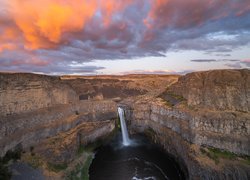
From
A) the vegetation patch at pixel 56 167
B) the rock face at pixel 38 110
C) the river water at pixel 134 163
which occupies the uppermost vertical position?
the rock face at pixel 38 110

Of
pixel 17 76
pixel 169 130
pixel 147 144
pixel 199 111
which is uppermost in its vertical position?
pixel 17 76

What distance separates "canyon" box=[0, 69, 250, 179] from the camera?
27531 millimetres

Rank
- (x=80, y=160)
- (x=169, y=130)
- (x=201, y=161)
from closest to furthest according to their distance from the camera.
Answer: (x=201, y=161) → (x=80, y=160) → (x=169, y=130)

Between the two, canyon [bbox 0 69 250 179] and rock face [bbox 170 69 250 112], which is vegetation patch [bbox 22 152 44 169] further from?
rock face [bbox 170 69 250 112]

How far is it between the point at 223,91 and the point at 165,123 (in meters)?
12.7

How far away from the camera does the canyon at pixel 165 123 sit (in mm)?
27531

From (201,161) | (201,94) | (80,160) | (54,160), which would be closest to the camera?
(201,161)

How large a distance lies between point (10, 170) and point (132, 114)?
→ 30.5 meters

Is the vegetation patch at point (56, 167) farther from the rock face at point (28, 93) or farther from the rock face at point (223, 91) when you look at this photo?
the rock face at point (223, 91)

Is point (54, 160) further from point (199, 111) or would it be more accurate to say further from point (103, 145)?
point (199, 111)

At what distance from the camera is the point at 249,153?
26.3 meters

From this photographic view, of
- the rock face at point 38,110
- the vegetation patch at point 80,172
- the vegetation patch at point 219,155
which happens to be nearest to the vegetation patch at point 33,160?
the rock face at point 38,110

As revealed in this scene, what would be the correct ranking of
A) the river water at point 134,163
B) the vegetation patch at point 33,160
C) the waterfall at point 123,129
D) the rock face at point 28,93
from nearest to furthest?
the vegetation patch at point 33,160 → the river water at point 134,163 → the rock face at point 28,93 → the waterfall at point 123,129

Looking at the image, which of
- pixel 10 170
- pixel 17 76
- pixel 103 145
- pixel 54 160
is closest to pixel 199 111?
pixel 103 145
